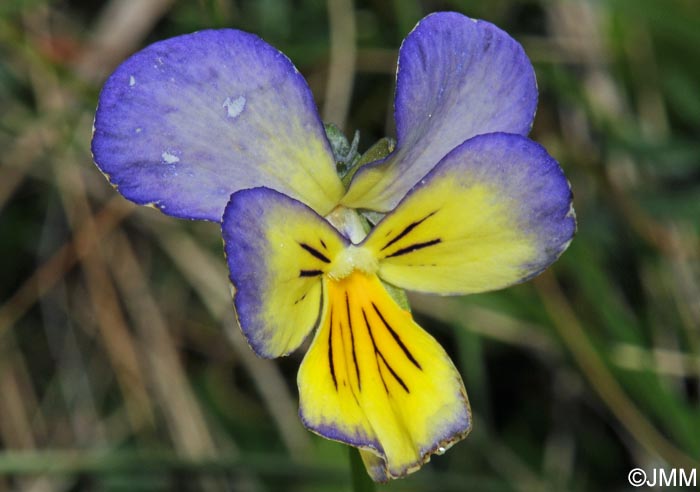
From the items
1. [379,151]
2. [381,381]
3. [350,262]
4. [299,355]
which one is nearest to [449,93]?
[379,151]

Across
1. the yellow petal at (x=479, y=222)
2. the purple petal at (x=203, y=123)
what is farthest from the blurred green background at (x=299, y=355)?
the purple petal at (x=203, y=123)

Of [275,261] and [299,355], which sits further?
[299,355]

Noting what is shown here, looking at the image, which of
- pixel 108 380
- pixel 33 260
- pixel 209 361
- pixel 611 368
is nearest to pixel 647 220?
pixel 611 368

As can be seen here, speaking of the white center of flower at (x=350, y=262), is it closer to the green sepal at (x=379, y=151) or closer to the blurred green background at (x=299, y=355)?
the green sepal at (x=379, y=151)

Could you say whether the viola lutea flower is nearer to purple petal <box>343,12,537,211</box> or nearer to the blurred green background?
purple petal <box>343,12,537,211</box>

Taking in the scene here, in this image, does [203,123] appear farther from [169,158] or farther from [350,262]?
[350,262]

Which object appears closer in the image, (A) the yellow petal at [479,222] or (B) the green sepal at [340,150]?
(A) the yellow petal at [479,222]

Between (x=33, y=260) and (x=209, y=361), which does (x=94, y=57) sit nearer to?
(x=33, y=260)
